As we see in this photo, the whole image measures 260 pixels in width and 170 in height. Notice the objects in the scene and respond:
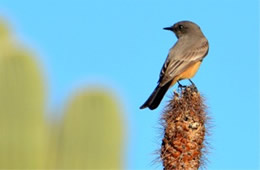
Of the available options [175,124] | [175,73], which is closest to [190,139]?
[175,124]

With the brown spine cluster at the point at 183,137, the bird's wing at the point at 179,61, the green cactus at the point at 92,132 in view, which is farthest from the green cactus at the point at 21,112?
the bird's wing at the point at 179,61

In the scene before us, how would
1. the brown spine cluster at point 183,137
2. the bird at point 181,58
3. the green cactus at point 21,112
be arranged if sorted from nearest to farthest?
1. the green cactus at point 21,112
2. the brown spine cluster at point 183,137
3. the bird at point 181,58

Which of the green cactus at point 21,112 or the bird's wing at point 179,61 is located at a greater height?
the bird's wing at point 179,61

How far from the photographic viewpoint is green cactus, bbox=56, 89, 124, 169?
226 cm

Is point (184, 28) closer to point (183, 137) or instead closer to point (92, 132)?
point (183, 137)

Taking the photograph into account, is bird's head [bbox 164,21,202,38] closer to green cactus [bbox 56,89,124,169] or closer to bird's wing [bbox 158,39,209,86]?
bird's wing [bbox 158,39,209,86]

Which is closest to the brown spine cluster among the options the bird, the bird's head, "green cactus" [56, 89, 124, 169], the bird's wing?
the bird

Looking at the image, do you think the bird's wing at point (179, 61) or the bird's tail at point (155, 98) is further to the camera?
the bird's wing at point (179, 61)

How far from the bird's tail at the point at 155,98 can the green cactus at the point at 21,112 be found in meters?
6.14

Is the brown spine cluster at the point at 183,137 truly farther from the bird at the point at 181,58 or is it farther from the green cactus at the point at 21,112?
the green cactus at the point at 21,112

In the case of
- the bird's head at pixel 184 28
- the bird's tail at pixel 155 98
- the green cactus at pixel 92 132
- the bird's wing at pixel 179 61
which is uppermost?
the bird's head at pixel 184 28

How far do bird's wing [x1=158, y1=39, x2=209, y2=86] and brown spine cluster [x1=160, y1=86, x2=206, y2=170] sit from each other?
404 cm

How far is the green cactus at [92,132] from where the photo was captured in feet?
7.40

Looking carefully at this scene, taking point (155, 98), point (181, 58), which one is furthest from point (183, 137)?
point (181, 58)
